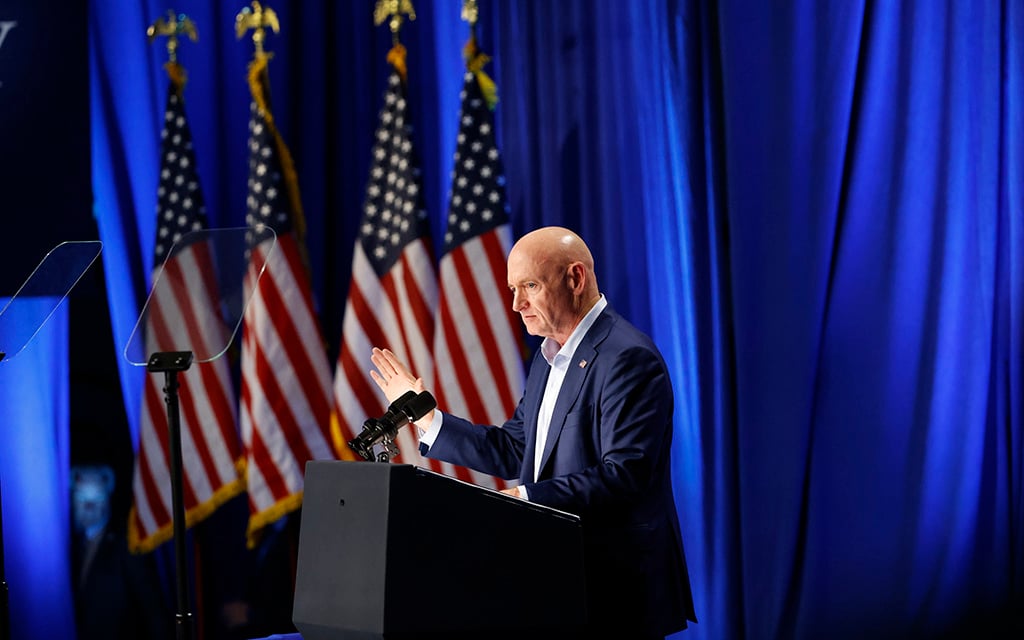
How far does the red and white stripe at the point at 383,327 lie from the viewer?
16.0ft

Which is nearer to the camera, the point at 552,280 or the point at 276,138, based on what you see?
the point at 552,280

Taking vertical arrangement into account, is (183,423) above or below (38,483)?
above

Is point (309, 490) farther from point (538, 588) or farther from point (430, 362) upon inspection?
point (430, 362)

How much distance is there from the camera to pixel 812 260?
165 inches

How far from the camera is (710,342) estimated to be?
4.50m

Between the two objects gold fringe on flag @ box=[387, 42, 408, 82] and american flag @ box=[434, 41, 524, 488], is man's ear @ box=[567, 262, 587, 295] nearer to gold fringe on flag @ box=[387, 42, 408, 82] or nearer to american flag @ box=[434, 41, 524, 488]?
american flag @ box=[434, 41, 524, 488]

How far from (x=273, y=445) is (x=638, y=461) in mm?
2715

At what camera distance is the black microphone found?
2.28 meters

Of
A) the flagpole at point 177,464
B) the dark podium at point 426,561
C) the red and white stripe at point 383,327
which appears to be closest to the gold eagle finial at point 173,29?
the red and white stripe at point 383,327

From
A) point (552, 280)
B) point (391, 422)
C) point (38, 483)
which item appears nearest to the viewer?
point (391, 422)

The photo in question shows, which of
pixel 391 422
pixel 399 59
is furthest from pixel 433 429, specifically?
pixel 399 59

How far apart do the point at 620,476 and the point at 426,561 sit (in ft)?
2.27

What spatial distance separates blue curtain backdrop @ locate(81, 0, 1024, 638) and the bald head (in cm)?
162

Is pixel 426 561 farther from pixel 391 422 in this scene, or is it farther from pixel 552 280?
pixel 552 280
